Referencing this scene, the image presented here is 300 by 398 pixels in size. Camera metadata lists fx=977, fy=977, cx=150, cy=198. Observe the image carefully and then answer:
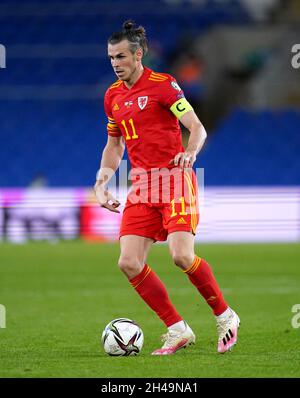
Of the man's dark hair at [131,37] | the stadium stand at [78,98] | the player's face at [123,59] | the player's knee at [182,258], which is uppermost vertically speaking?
the stadium stand at [78,98]

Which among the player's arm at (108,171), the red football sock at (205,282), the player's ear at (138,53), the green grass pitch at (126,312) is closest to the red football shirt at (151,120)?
the player's ear at (138,53)

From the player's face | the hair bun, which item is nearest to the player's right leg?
the player's face

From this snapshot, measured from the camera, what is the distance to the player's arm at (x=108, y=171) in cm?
780

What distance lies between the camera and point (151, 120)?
756 cm

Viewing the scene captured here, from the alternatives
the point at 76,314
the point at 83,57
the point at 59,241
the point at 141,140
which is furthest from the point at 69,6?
the point at 141,140

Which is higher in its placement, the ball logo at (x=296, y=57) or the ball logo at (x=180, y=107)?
the ball logo at (x=296, y=57)

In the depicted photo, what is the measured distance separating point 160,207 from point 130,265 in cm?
51

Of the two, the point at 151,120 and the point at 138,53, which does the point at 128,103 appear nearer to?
the point at 151,120

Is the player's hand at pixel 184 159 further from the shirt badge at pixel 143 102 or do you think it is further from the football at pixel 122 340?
the football at pixel 122 340

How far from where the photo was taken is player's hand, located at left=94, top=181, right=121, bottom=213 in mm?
7777

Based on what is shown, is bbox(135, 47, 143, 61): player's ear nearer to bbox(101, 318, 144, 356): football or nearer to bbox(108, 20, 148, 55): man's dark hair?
bbox(108, 20, 148, 55): man's dark hair

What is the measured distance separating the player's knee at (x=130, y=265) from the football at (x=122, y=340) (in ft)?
1.38

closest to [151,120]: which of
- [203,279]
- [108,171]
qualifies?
[108,171]
